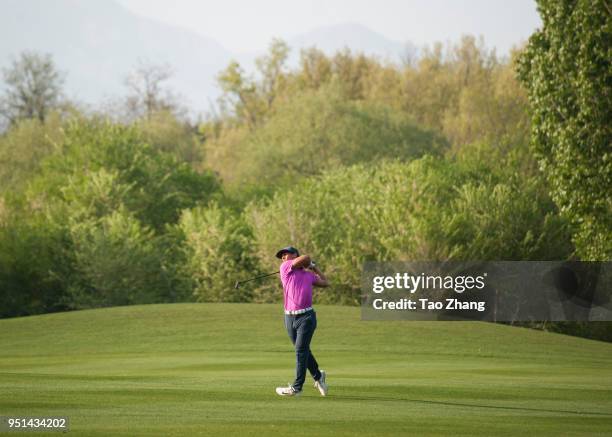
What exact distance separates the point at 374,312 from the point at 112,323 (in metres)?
10.2

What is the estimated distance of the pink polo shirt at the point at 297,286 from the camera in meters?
17.5

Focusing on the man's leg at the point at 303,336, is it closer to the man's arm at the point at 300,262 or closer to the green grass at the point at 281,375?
the green grass at the point at 281,375

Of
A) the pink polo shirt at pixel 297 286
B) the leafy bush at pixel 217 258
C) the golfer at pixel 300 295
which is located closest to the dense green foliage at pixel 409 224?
the leafy bush at pixel 217 258

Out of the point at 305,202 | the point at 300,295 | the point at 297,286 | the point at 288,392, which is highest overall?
the point at 305,202

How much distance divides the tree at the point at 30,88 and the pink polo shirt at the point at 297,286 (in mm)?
92050

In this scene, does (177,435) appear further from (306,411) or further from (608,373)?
(608,373)

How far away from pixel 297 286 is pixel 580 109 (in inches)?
979

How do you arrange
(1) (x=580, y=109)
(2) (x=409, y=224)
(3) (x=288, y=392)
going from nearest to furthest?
(3) (x=288, y=392) < (1) (x=580, y=109) < (2) (x=409, y=224)

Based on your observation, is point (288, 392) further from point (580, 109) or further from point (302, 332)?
point (580, 109)

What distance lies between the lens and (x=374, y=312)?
Answer: 44125 millimetres

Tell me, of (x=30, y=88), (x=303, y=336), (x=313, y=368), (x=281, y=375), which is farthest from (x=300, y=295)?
(x=30, y=88)

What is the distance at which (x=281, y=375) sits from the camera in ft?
79.5

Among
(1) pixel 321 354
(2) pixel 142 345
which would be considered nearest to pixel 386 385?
(1) pixel 321 354

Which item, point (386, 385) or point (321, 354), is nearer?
point (386, 385)
